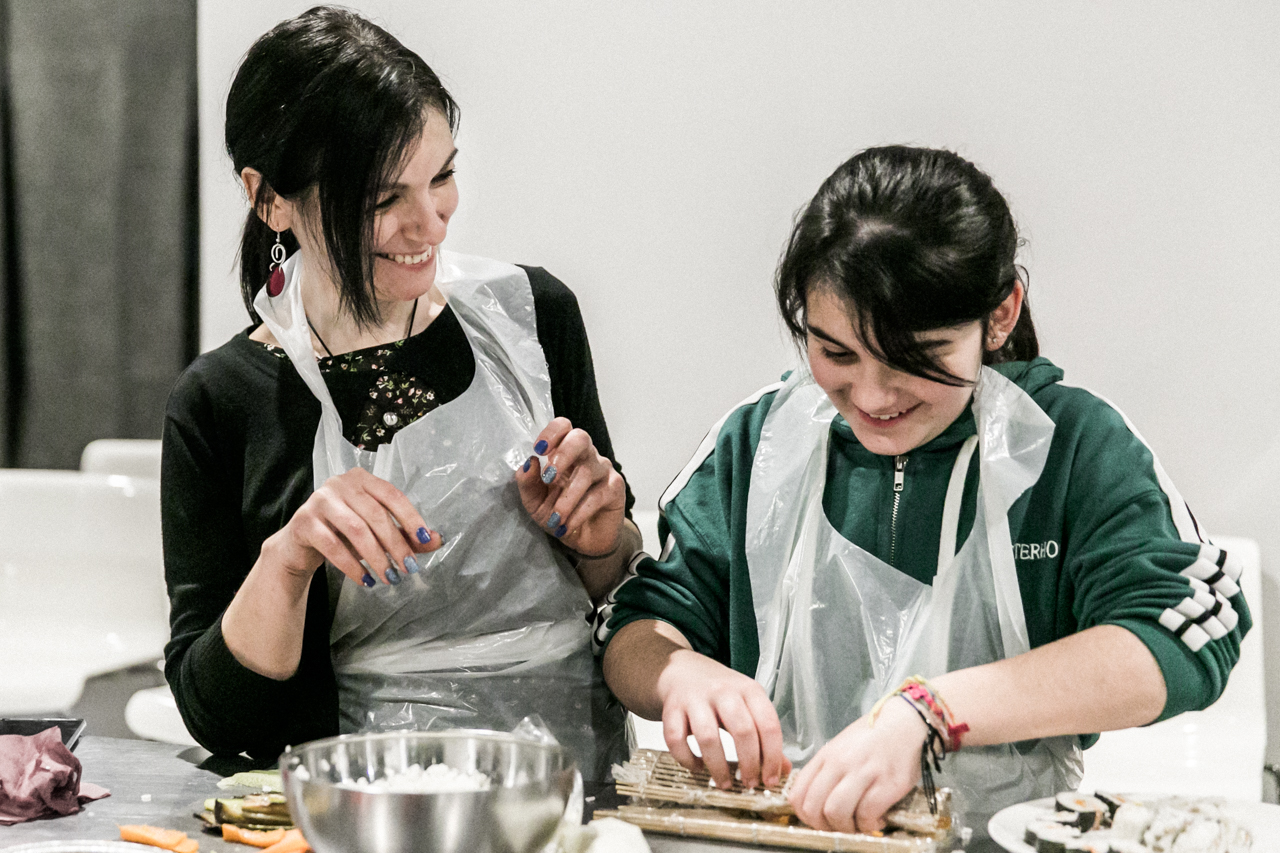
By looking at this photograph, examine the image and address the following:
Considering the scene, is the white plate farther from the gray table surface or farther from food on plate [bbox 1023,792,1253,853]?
the gray table surface

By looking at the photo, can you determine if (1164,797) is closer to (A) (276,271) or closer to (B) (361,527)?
(B) (361,527)

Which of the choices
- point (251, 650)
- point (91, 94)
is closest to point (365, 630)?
point (251, 650)

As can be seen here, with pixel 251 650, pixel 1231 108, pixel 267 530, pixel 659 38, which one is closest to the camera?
pixel 251 650

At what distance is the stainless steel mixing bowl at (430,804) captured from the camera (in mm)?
790

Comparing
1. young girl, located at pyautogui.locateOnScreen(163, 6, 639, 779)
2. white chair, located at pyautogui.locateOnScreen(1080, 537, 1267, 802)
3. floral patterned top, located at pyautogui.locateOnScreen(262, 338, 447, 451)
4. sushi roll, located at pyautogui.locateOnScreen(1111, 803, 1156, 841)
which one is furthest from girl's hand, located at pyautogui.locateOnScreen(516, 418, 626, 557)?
white chair, located at pyautogui.locateOnScreen(1080, 537, 1267, 802)

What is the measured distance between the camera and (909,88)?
2521 millimetres

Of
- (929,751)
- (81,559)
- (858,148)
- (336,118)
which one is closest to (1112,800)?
(929,751)

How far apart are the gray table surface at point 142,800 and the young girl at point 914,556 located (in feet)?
0.82

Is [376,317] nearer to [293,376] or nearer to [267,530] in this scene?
[293,376]

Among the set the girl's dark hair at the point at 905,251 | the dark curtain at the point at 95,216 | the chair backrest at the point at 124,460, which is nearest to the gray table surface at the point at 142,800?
the girl's dark hair at the point at 905,251

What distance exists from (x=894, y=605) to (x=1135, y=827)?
0.37 meters

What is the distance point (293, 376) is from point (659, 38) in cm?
161

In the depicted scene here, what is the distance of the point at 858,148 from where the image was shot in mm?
2553

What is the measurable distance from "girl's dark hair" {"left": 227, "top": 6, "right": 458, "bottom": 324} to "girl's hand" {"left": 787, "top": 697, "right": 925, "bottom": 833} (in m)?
0.70
